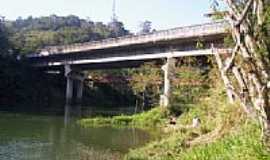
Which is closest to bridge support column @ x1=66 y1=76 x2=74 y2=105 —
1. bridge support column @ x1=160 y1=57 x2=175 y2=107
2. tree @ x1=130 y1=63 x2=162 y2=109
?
tree @ x1=130 y1=63 x2=162 y2=109

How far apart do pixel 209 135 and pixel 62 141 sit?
11195 mm

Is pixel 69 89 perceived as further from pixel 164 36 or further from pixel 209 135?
pixel 209 135

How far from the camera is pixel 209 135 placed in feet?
59.8

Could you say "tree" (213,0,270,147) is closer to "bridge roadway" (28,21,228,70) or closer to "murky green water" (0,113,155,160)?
"murky green water" (0,113,155,160)

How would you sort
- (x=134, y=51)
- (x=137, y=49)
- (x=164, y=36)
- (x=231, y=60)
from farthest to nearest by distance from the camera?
(x=134, y=51), (x=137, y=49), (x=164, y=36), (x=231, y=60)

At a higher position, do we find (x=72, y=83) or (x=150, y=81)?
(x=72, y=83)

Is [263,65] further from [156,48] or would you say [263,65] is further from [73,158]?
[156,48]

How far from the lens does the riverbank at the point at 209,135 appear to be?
862cm

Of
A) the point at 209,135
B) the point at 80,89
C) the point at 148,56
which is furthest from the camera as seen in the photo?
the point at 80,89

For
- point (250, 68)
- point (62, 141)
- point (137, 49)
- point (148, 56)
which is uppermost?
point (137, 49)

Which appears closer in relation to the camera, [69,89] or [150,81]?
[150,81]

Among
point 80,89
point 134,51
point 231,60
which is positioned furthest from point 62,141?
point 80,89

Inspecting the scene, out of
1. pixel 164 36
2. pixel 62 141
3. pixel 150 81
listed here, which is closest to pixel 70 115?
pixel 150 81

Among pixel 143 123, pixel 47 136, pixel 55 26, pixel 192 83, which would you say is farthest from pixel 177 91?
pixel 55 26
